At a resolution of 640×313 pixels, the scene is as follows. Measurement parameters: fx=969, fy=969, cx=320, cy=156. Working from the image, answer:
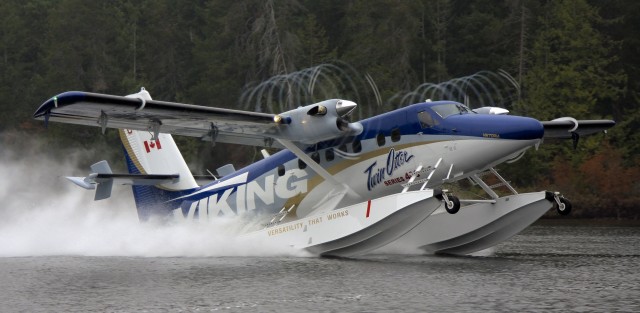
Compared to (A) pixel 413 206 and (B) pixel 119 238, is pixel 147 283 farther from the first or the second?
(B) pixel 119 238

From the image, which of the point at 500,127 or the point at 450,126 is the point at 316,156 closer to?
the point at 450,126

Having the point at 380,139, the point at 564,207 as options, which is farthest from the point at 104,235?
the point at 564,207

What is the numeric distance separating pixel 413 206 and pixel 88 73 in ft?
164

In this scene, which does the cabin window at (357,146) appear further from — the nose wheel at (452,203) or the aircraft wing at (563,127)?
the aircraft wing at (563,127)

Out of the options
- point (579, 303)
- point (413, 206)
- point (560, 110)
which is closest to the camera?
point (579, 303)

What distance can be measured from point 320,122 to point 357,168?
56.5 inches

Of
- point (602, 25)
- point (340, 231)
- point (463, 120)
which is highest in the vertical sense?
point (602, 25)

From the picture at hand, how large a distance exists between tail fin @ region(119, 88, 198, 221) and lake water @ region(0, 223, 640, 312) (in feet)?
5.90

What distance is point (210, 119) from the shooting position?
814 inches

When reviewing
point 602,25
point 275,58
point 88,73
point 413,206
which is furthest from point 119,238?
point 88,73

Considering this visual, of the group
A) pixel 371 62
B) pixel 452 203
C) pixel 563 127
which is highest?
pixel 371 62

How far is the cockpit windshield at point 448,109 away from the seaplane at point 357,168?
0.02 m

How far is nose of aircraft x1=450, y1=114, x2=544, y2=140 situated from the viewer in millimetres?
18891

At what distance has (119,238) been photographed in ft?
82.3
